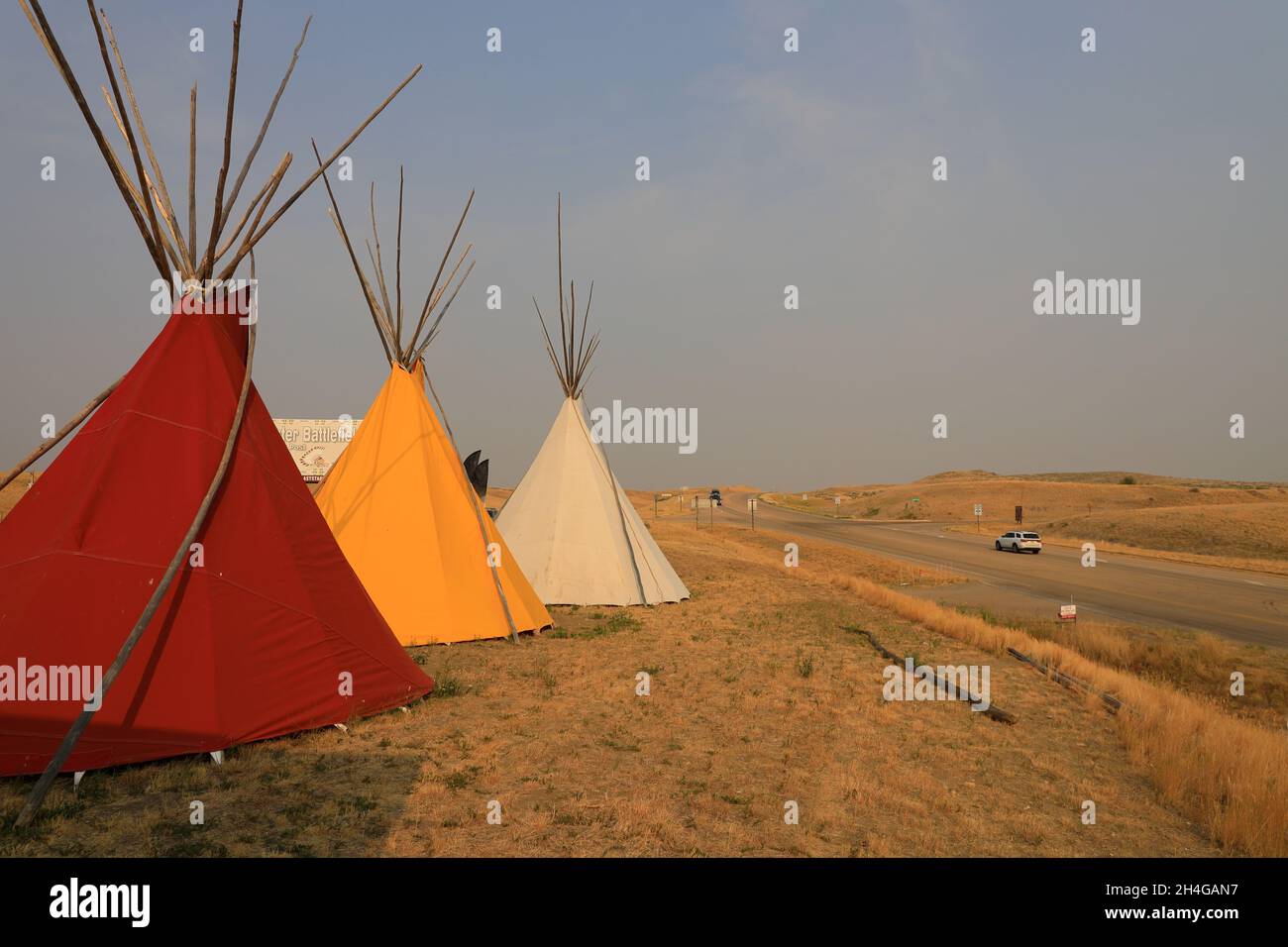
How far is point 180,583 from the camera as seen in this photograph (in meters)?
5.67

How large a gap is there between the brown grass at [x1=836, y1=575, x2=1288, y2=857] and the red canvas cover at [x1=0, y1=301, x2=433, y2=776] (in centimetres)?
692

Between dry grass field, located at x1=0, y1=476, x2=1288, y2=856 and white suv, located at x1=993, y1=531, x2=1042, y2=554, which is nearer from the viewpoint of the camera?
dry grass field, located at x1=0, y1=476, x2=1288, y2=856

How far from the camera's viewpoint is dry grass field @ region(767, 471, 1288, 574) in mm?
37750

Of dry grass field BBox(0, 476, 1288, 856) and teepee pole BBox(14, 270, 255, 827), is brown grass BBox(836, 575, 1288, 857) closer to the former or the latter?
dry grass field BBox(0, 476, 1288, 856)

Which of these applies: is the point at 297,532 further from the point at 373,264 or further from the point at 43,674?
the point at 373,264

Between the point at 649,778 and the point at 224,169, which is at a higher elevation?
the point at 224,169

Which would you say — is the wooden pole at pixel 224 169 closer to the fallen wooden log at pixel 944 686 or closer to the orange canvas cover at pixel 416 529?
the orange canvas cover at pixel 416 529

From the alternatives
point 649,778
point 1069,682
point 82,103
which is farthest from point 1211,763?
point 82,103

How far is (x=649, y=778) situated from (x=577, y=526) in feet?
30.7

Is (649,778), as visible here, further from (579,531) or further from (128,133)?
(579,531)

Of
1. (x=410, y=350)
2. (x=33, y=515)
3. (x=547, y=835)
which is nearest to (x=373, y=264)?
(x=410, y=350)

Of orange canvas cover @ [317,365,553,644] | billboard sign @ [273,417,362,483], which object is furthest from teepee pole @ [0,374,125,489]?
billboard sign @ [273,417,362,483]

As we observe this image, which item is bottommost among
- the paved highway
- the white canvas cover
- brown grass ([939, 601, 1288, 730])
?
the paved highway
